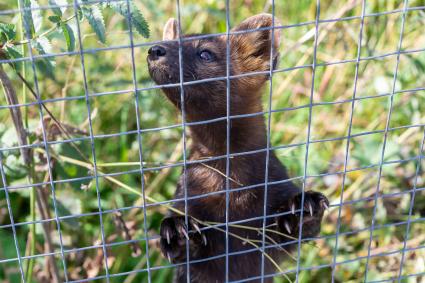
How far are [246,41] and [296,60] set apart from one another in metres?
1.69

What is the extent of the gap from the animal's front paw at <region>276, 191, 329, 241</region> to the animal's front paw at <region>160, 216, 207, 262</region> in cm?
35

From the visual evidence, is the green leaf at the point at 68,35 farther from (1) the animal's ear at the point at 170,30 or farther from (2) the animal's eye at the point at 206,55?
(1) the animal's ear at the point at 170,30

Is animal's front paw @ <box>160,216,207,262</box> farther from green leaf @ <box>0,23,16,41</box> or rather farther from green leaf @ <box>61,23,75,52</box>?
green leaf @ <box>0,23,16,41</box>

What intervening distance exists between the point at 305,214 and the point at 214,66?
2.41ft

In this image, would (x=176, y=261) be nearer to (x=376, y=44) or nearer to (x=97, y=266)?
(x=97, y=266)

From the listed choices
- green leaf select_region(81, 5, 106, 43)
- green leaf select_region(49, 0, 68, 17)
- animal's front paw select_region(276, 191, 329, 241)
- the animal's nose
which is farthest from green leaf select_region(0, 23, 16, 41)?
animal's front paw select_region(276, 191, 329, 241)

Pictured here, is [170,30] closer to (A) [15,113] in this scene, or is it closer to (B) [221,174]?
(B) [221,174]

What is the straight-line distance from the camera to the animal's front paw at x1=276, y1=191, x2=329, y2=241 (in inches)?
92.7

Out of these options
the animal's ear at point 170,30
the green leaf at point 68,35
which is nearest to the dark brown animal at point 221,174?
the animal's ear at point 170,30

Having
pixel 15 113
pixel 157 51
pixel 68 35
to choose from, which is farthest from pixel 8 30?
pixel 157 51

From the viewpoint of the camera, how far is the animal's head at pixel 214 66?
2.29m

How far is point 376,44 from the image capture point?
397 centimetres

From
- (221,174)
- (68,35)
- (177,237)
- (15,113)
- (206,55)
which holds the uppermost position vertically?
(68,35)

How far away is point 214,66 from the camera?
2.54 m
